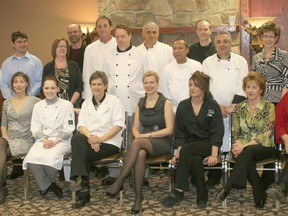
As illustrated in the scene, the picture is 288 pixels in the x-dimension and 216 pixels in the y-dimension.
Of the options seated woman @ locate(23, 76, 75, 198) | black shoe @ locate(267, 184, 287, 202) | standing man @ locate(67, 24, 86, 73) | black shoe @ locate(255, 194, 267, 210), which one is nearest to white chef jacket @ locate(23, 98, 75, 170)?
seated woman @ locate(23, 76, 75, 198)

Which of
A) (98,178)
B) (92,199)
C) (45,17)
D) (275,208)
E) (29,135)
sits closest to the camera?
(275,208)

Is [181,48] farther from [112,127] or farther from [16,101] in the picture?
[16,101]

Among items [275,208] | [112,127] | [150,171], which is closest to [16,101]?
[112,127]

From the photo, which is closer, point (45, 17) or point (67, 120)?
point (67, 120)

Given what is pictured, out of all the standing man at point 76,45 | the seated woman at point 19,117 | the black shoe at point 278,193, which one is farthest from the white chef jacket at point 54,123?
the black shoe at point 278,193

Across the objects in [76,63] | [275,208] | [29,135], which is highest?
[76,63]

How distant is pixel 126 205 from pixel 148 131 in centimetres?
72

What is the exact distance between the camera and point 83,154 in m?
4.33

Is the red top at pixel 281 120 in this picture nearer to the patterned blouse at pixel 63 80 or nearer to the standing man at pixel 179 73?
the standing man at pixel 179 73

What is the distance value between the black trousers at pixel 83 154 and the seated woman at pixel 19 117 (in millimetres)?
607

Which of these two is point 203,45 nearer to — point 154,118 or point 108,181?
point 154,118

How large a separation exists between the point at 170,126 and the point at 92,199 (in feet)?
3.14

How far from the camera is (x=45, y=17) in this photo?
8.92 meters

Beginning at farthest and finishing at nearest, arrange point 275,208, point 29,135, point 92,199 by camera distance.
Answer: point 29,135 → point 92,199 → point 275,208
